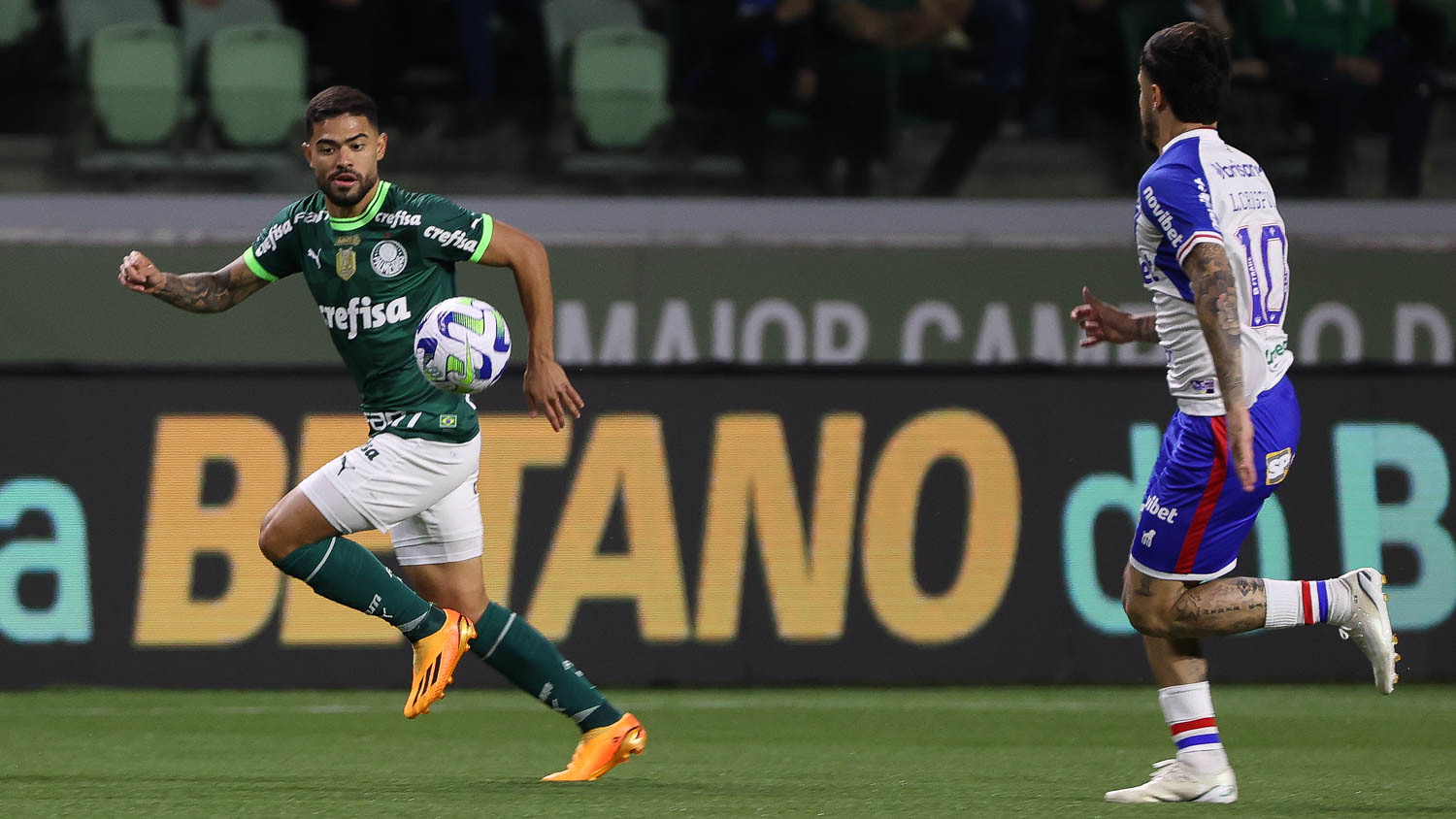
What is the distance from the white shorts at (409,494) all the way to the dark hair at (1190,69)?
2.10 meters

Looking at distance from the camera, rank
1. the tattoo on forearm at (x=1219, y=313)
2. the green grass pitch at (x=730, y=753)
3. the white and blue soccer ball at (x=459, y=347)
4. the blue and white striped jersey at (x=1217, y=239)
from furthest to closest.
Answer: the white and blue soccer ball at (x=459, y=347), the green grass pitch at (x=730, y=753), the blue and white striped jersey at (x=1217, y=239), the tattoo on forearm at (x=1219, y=313)

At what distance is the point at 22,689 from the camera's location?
8555 mm

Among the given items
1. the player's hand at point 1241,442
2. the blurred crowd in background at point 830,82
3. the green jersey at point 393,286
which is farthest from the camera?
the blurred crowd in background at point 830,82

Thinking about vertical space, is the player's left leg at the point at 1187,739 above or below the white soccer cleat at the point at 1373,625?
below

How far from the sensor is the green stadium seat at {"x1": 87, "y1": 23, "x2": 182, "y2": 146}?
11961 mm

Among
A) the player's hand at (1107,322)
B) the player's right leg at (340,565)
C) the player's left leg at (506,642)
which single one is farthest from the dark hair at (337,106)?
the player's hand at (1107,322)

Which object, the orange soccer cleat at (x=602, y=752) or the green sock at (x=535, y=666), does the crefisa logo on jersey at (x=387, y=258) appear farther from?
the orange soccer cleat at (x=602, y=752)

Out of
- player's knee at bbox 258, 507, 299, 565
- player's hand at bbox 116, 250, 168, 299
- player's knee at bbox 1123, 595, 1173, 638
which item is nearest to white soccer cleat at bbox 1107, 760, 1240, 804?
player's knee at bbox 1123, 595, 1173, 638

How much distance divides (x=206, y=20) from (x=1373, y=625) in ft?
29.5

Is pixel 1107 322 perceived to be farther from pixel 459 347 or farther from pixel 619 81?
pixel 619 81

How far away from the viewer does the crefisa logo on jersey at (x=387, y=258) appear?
18.3ft

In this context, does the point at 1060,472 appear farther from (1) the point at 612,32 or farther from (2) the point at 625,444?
(1) the point at 612,32

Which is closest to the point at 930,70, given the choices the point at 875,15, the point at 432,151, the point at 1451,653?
the point at 875,15

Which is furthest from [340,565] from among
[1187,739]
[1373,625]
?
[1373,625]
